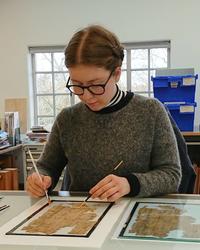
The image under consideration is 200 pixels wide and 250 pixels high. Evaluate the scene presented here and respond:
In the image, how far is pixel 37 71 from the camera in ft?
15.6

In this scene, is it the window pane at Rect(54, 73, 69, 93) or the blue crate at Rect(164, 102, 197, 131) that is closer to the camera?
the blue crate at Rect(164, 102, 197, 131)

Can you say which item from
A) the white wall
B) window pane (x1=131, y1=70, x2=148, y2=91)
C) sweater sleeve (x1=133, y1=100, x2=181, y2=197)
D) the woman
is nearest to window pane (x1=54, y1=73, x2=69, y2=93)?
the white wall

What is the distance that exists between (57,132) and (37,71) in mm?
3507

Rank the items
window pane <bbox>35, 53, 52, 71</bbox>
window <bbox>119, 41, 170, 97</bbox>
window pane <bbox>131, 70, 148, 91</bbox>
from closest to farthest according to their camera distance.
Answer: window <bbox>119, 41, 170, 97</bbox>, window pane <bbox>131, 70, 148, 91</bbox>, window pane <bbox>35, 53, 52, 71</bbox>

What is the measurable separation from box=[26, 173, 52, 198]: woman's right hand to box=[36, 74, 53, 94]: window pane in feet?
11.9

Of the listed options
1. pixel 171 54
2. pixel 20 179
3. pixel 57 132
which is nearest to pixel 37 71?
pixel 20 179

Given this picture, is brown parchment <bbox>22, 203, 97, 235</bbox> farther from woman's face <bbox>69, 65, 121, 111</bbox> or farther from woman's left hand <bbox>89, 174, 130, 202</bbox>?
woman's face <bbox>69, 65, 121, 111</bbox>

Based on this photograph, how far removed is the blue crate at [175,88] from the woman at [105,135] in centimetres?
232

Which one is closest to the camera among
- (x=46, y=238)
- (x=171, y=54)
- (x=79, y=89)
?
(x=46, y=238)

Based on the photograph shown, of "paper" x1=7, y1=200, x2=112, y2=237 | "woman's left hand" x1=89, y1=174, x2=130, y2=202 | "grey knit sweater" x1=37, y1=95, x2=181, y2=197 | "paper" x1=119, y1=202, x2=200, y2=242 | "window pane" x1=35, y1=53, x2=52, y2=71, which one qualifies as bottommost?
"paper" x1=7, y1=200, x2=112, y2=237

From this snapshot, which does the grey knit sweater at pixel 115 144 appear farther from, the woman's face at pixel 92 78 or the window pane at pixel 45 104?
the window pane at pixel 45 104

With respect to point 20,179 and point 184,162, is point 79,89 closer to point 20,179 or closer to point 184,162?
point 184,162

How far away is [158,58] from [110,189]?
368 cm

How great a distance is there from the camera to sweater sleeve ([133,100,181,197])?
3.75 ft
